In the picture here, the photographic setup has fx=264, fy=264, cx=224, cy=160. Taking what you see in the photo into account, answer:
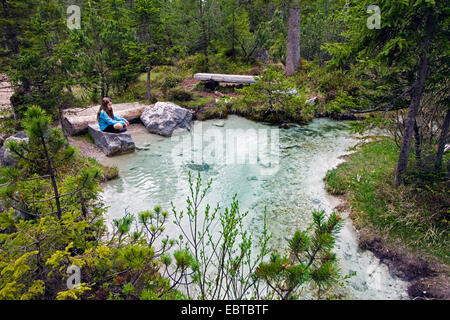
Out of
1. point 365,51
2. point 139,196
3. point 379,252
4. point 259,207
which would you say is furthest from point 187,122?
point 379,252

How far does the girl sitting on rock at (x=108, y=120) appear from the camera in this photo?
29.3 ft

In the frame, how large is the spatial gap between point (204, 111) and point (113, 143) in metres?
Result: 6.05

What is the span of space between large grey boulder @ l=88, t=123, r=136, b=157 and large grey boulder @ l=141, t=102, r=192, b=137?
7.08ft

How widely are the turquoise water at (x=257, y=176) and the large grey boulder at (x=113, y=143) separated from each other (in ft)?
1.27

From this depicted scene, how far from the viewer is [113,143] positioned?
9.90m

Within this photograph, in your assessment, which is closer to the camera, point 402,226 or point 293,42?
point 402,226

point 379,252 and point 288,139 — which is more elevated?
point 288,139

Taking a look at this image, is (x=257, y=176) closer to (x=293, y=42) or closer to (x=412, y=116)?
(x=412, y=116)

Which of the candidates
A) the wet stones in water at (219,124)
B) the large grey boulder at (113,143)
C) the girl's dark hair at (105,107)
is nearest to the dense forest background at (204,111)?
the girl's dark hair at (105,107)

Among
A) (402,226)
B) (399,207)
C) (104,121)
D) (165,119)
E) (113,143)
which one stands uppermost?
(104,121)

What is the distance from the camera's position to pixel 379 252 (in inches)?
210

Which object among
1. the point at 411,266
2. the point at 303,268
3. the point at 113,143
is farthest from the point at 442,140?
the point at 113,143
